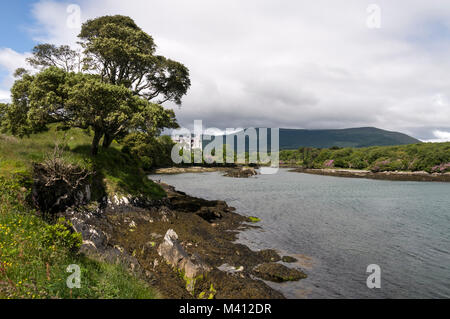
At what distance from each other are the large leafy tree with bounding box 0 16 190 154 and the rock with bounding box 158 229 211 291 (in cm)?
1011

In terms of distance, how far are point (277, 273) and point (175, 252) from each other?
604 cm

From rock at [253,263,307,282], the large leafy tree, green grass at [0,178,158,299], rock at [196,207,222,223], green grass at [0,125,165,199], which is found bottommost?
rock at [253,263,307,282]

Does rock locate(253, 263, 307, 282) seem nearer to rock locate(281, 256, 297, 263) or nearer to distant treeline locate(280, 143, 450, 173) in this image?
rock locate(281, 256, 297, 263)

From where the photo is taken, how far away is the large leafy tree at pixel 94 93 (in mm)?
21359

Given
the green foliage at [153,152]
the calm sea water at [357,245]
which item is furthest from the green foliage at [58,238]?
the green foliage at [153,152]

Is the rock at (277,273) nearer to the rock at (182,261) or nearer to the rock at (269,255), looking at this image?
the rock at (269,255)

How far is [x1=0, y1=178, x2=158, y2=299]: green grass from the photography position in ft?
26.3

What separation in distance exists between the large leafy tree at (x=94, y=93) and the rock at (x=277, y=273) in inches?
519

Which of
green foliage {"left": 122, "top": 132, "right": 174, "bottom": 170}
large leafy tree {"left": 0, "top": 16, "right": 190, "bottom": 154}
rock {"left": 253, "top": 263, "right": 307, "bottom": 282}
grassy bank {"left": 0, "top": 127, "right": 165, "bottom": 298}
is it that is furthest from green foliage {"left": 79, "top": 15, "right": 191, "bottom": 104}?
green foliage {"left": 122, "top": 132, "right": 174, "bottom": 170}

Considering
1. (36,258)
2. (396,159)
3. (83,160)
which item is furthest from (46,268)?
(396,159)

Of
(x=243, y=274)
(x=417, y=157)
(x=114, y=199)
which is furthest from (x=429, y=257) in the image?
(x=417, y=157)

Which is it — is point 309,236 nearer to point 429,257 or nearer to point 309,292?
point 429,257

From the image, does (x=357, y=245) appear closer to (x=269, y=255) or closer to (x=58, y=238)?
(x=269, y=255)

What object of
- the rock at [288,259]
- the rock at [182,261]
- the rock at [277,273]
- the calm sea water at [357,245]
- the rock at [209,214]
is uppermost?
the rock at [182,261]
